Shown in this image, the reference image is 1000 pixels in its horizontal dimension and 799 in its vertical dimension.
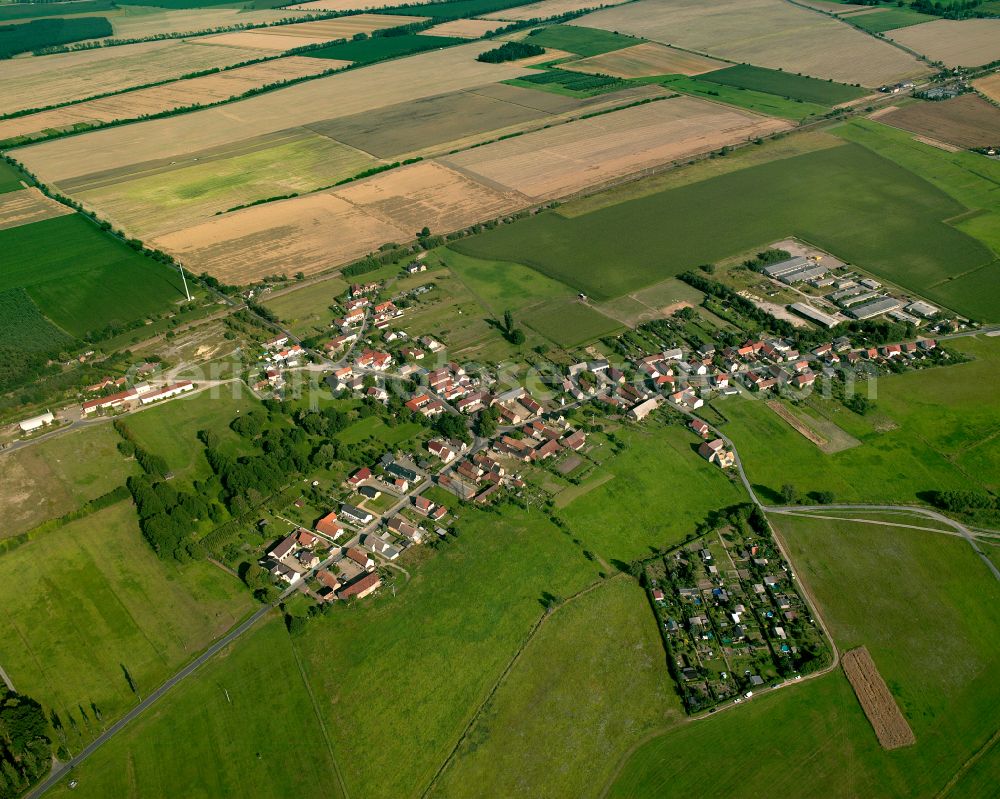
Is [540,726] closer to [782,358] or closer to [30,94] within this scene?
[782,358]

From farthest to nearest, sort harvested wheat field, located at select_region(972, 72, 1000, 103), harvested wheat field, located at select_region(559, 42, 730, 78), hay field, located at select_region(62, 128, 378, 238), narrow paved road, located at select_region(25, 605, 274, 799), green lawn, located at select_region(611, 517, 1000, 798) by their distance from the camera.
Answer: harvested wheat field, located at select_region(559, 42, 730, 78) → harvested wheat field, located at select_region(972, 72, 1000, 103) → hay field, located at select_region(62, 128, 378, 238) → narrow paved road, located at select_region(25, 605, 274, 799) → green lawn, located at select_region(611, 517, 1000, 798)

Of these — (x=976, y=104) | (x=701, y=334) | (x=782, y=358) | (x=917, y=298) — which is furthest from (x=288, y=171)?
(x=976, y=104)

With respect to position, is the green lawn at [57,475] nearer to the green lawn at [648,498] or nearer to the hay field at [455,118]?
the green lawn at [648,498]

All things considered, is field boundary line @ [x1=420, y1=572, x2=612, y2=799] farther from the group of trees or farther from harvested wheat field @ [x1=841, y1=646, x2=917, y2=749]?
the group of trees

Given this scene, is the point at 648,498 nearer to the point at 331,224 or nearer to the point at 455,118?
the point at 331,224

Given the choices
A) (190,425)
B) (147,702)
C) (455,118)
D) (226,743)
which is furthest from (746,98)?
(147,702)

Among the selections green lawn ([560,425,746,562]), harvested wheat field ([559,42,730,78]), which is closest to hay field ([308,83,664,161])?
harvested wheat field ([559,42,730,78])
